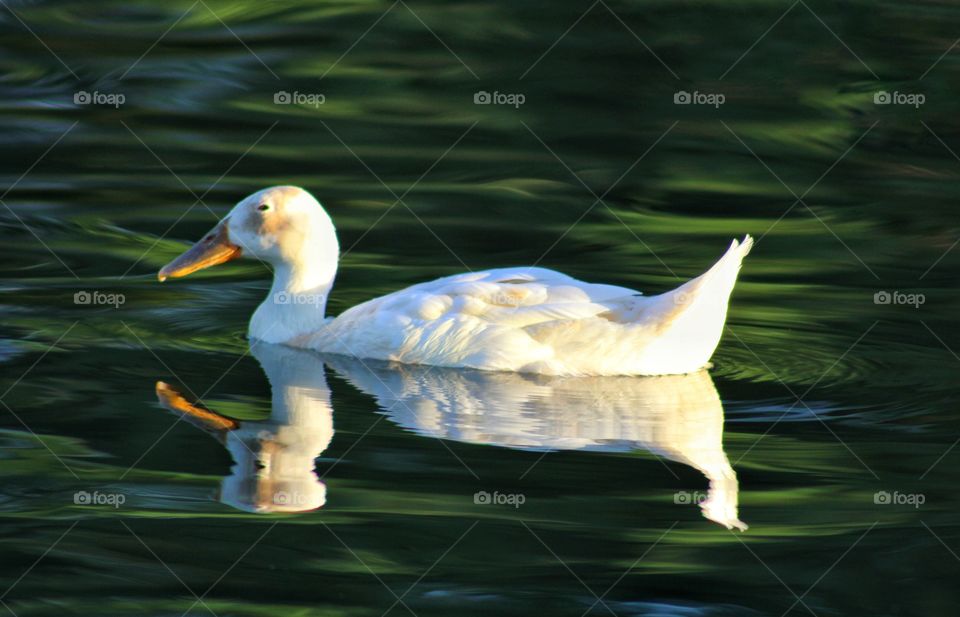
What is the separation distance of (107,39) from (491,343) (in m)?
8.57

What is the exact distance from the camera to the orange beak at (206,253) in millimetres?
10570

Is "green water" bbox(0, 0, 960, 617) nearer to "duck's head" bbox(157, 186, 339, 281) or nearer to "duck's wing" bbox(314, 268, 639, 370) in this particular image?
"duck's wing" bbox(314, 268, 639, 370)

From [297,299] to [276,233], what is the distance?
0.42 metres

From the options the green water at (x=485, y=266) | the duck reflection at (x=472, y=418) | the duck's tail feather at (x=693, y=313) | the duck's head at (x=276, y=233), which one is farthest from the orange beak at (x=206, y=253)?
the duck's tail feather at (x=693, y=313)

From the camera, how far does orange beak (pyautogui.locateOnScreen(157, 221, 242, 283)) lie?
34.7 feet

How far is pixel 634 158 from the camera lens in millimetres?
14289

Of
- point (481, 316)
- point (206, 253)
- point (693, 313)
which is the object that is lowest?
point (693, 313)

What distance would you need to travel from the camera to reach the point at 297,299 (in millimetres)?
10422

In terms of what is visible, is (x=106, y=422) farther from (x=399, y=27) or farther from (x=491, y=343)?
(x=399, y=27)

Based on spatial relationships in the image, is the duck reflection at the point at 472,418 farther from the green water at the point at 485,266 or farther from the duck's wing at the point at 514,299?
the duck's wing at the point at 514,299

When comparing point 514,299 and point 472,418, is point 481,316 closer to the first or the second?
point 514,299

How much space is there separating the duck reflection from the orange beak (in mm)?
814

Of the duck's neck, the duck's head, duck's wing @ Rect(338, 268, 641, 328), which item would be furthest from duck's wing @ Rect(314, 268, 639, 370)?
the duck's head

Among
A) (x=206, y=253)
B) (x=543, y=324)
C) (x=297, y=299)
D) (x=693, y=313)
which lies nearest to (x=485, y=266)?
(x=297, y=299)
